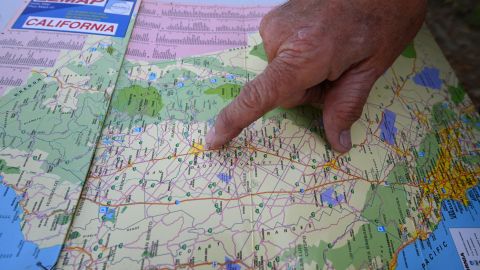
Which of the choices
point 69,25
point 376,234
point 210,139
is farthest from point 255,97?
point 69,25

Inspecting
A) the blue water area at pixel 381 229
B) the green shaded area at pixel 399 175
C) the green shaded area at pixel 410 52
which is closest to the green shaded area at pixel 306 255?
the blue water area at pixel 381 229

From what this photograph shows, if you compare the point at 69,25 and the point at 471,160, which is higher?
the point at 69,25

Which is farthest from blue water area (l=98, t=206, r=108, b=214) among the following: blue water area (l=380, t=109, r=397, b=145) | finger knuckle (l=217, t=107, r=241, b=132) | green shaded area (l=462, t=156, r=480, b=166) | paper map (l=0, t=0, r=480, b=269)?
green shaded area (l=462, t=156, r=480, b=166)

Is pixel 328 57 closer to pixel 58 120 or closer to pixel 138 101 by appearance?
pixel 138 101

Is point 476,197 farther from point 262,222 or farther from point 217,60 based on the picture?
point 217,60

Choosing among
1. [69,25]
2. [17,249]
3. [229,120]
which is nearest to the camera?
[17,249]

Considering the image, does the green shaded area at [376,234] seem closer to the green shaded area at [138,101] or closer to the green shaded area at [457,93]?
the green shaded area at [457,93]

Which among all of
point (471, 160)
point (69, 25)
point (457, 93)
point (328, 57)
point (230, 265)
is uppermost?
point (69, 25)

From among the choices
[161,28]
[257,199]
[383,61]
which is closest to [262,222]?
[257,199]
